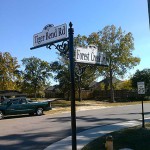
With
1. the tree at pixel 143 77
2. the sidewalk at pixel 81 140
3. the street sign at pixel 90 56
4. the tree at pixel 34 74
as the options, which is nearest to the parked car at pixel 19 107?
the sidewalk at pixel 81 140

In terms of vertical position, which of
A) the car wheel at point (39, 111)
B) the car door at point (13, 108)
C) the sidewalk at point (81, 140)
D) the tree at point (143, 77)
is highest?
the tree at point (143, 77)

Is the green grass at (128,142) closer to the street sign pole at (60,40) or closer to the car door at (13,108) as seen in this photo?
the street sign pole at (60,40)

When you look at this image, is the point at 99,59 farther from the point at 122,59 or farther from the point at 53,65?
the point at 53,65

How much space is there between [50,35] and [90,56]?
97 centimetres

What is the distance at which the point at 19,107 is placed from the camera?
2506 cm

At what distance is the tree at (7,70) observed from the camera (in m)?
55.3

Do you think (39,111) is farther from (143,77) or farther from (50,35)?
(143,77)

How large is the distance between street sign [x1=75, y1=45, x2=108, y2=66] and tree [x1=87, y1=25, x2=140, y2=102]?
37.6 m

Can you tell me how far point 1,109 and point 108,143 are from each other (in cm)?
1808

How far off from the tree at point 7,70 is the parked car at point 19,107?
99.1 ft

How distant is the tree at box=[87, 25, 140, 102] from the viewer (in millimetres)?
44281

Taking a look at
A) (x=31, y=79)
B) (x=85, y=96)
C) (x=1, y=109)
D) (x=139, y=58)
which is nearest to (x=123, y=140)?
(x=1, y=109)

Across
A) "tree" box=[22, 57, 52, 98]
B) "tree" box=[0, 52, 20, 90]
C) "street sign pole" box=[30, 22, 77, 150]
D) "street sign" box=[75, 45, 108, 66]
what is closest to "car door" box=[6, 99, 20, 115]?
"street sign pole" box=[30, 22, 77, 150]

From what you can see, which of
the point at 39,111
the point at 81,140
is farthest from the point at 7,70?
the point at 81,140
